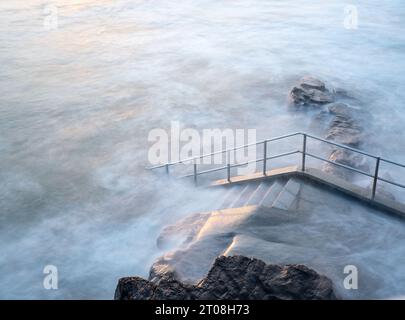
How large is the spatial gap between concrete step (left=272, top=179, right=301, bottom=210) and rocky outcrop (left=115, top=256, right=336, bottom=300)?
6.61 feet

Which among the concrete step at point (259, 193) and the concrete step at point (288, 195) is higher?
the concrete step at point (288, 195)

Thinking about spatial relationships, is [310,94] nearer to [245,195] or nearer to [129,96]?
[129,96]

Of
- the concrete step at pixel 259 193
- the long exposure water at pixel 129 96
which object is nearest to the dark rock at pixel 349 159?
the long exposure water at pixel 129 96

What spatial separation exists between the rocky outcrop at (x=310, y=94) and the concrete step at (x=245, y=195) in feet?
18.0

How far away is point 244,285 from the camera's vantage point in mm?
5422

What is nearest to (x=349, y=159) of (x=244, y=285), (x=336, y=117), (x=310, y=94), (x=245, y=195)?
(x=336, y=117)

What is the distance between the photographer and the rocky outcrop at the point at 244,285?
534cm

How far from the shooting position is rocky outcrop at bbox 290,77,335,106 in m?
13.8

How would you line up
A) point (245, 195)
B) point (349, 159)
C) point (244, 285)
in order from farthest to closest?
1. point (349, 159)
2. point (245, 195)
3. point (244, 285)

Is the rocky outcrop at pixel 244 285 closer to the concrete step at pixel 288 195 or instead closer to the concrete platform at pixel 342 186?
the concrete step at pixel 288 195

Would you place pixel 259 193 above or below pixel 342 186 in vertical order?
below

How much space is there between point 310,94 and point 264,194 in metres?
6.52

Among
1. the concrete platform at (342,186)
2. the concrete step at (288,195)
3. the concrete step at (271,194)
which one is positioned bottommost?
the concrete step at (271,194)

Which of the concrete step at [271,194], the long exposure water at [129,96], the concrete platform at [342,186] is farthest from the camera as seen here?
the long exposure water at [129,96]
